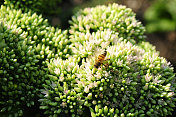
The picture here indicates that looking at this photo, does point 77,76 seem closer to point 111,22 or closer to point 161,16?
point 111,22

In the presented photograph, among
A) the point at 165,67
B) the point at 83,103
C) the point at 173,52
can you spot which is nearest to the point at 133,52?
the point at 165,67

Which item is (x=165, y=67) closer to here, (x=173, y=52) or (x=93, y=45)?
(x=93, y=45)

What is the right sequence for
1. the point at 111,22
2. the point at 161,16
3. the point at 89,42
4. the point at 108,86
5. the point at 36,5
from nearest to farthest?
the point at 108,86
the point at 89,42
the point at 111,22
the point at 36,5
the point at 161,16

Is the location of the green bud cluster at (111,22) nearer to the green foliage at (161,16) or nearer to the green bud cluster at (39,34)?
the green bud cluster at (39,34)

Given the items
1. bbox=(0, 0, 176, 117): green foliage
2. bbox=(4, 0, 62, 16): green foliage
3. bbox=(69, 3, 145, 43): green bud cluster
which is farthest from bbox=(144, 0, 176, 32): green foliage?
bbox=(0, 0, 176, 117): green foliage

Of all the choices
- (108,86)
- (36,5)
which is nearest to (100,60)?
(108,86)

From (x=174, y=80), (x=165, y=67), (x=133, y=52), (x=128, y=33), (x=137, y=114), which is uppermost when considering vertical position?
(x=128, y=33)

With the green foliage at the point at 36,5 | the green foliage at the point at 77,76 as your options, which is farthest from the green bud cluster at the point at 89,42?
the green foliage at the point at 36,5
